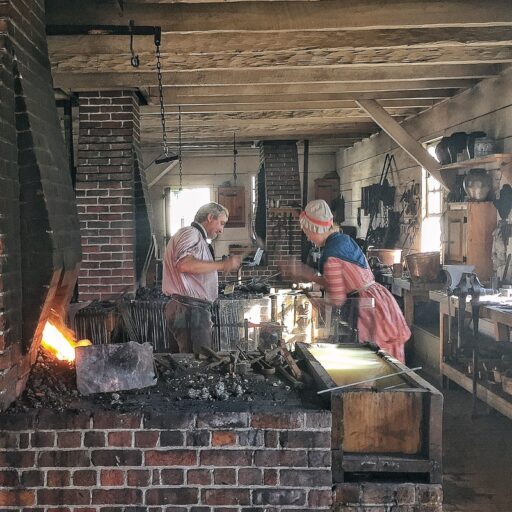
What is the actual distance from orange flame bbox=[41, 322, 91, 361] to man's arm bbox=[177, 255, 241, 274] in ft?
4.57

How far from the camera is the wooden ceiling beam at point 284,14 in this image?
14.8 feet

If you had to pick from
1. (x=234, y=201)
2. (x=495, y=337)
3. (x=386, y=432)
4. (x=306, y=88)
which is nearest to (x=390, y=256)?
(x=306, y=88)

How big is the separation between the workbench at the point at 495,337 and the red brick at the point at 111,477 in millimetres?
3370

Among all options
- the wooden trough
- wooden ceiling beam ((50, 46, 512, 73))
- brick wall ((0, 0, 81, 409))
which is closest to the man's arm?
brick wall ((0, 0, 81, 409))

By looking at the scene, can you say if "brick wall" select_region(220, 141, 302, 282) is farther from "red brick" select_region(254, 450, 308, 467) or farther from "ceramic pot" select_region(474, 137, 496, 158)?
"red brick" select_region(254, 450, 308, 467)

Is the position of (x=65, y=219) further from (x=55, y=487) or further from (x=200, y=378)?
(x=55, y=487)

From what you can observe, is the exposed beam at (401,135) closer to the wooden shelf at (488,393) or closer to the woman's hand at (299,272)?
the wooden shelf at (488,393)

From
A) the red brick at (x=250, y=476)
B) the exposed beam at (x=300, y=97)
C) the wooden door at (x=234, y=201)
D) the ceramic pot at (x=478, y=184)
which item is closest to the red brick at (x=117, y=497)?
the red brick at (x=250, y=476)

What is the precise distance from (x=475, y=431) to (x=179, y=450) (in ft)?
11.6

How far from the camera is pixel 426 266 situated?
7.09 m

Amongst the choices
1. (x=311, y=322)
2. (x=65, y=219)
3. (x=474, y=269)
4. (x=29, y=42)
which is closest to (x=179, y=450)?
(x=65, y=219)

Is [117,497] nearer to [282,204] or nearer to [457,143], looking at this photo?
[457,143]

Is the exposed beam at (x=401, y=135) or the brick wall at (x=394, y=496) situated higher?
the exposed beam at (x=401, y=135)

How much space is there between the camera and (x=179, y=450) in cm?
280
